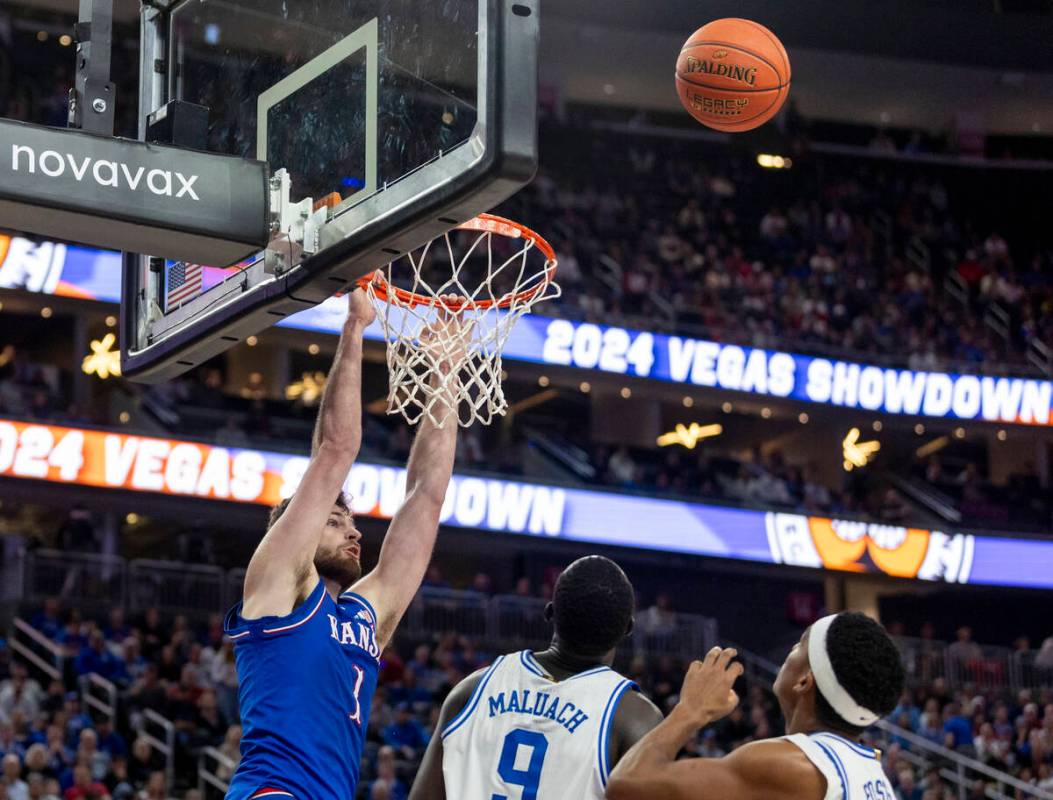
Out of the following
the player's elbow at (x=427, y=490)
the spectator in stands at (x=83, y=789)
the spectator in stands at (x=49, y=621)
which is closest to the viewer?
the player's elbow at (x=427, y=490)

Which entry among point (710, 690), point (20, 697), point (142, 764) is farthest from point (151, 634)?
point (710, 690)

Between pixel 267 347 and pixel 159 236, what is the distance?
21.6m

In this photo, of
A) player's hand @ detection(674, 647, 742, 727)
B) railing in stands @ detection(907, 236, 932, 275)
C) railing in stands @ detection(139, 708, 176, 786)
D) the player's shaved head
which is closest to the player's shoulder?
player's hand @ detection(674, 647, 742, 727)

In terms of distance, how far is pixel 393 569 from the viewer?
4836 millimetres

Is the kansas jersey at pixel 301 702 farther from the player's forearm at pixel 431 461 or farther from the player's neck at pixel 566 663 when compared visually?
the player's forearm at pixel 431 461

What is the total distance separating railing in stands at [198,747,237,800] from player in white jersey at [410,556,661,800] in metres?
9.63

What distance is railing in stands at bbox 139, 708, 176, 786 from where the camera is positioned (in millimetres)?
14133

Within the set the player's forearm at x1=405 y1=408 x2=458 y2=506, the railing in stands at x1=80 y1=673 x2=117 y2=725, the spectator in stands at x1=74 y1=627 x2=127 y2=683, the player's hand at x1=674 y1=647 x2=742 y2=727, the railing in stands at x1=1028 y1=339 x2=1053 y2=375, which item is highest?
the railing in stands at x1=1028 y1=339 x2=1053 y2=375

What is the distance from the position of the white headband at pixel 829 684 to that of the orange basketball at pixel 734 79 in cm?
538

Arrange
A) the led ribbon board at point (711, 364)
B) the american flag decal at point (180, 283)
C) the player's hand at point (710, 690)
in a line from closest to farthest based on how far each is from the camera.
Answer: the player's hand at point (710, 690) → the american flag decal at point (180, 283) → the led ribbon board at point (711, 364)

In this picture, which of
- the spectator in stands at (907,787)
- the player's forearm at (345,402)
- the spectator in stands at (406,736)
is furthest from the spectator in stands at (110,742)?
the player's forearm at (345,402)

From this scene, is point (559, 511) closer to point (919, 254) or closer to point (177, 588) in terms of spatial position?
point (177, 588)

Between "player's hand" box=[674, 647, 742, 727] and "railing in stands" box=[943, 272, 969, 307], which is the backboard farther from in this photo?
"railing in stands" box=[943, 272, 969, 307]

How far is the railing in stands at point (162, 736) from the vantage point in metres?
14.1
